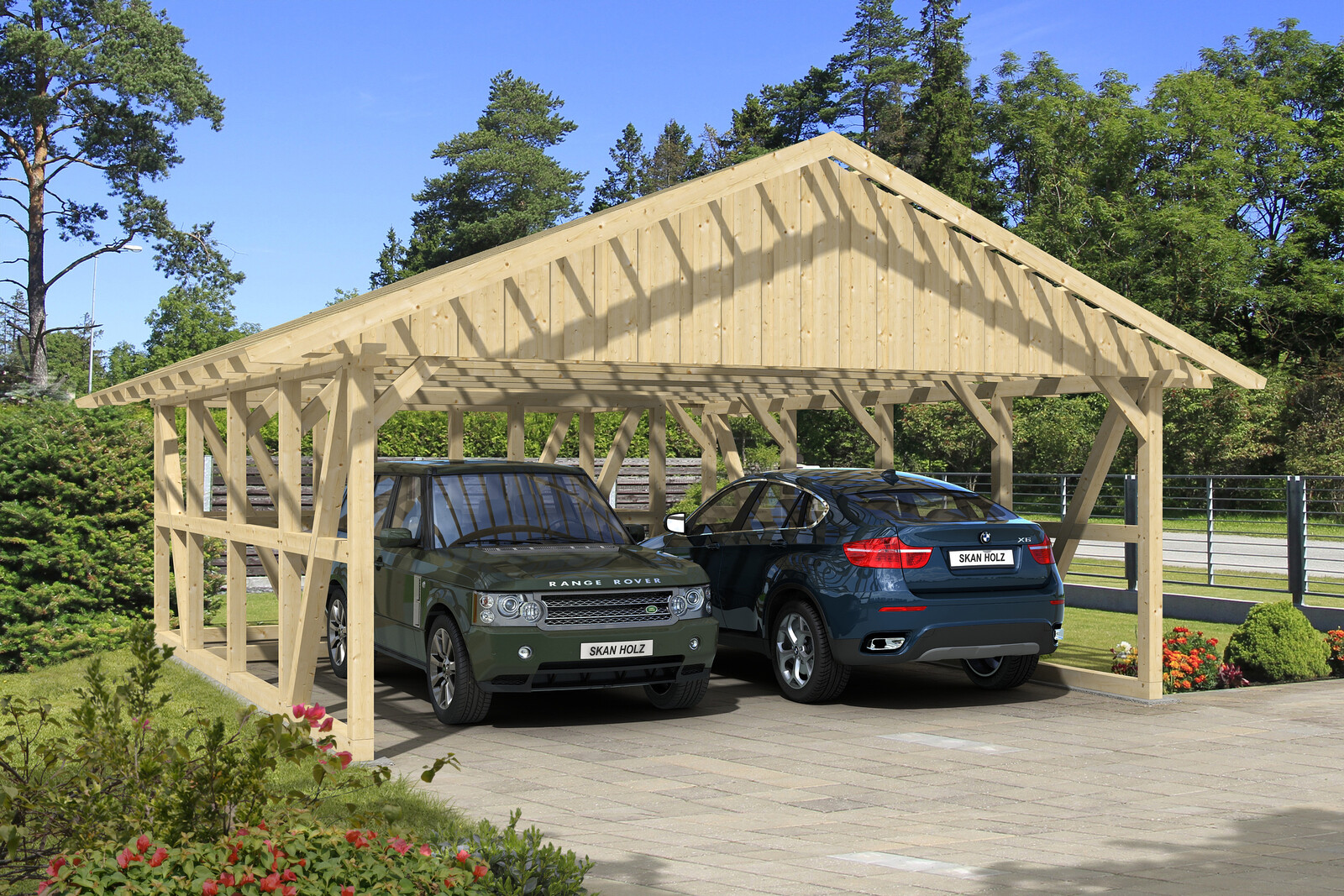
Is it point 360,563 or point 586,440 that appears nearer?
point 360,563

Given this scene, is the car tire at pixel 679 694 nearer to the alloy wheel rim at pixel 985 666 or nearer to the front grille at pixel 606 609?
the front grille at pixel 606 609

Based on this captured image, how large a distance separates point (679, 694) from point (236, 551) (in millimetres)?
4085

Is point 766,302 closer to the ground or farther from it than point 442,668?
farther from it

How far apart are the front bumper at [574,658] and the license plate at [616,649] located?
25 millimetres

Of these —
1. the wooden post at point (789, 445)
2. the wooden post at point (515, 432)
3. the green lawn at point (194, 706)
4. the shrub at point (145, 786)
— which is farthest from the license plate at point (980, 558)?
the wooden post at point (515, 432)

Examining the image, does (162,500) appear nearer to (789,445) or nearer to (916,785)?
(789,445)

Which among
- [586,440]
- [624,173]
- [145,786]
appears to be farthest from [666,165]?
[145,786]

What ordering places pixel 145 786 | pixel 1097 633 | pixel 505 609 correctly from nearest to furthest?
pixel 145 786 < pixel 505 609 < pixel 1097 633

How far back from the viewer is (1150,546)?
35.1ft

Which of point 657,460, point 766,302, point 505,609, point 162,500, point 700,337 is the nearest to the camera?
point 505,609

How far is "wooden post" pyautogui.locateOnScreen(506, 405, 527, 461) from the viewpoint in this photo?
1612cm

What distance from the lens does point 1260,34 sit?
155 ft

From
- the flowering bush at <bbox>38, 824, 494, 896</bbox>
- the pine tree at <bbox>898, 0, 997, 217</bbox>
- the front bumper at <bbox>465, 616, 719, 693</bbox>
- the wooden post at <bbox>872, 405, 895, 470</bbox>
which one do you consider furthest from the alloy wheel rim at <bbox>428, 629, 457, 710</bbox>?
the pine tree at <bbox>898, 0, 997, 217</bbox>

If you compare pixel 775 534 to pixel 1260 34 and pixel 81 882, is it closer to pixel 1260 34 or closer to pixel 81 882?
pixel 81 882
